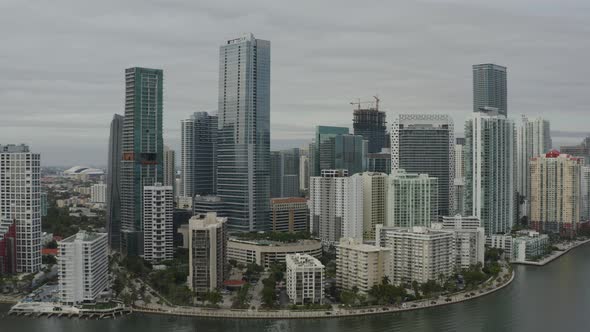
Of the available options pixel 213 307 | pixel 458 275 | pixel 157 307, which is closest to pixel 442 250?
pixel 458 275

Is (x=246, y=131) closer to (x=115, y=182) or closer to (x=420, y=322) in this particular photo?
(x=115, y=182)

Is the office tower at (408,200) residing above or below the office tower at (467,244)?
above

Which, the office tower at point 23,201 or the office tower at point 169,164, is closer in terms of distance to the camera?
the office tower at point 23,201

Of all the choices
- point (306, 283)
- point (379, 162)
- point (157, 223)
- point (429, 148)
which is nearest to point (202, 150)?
point (157, 223)

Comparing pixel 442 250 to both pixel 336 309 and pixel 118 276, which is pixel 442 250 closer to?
pixel 336 309

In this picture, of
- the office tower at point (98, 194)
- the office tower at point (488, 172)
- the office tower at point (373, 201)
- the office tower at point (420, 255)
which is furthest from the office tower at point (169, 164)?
the office tower at point (420, 255)

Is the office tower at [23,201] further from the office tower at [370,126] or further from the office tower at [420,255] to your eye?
the office tower at [370,126]
